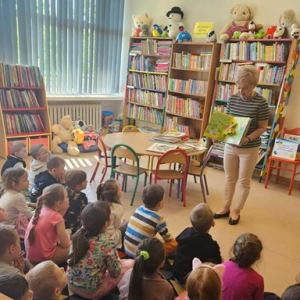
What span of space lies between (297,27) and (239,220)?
2542 mm

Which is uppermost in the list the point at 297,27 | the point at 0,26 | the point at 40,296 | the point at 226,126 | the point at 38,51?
the point at 297,27

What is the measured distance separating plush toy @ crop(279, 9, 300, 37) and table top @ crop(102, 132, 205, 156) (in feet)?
6.74

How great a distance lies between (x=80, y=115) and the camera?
5633mm

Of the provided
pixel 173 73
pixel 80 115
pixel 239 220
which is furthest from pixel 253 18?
pixel 80 115

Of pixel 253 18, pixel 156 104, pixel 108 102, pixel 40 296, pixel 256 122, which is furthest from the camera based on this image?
pixel 108 102

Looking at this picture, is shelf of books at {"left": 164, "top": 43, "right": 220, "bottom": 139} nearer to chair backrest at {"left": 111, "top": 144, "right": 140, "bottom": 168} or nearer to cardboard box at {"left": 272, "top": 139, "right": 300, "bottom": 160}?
cardboard box at {"left": 272, "top": 139, "right": 300, "bottom": 160}

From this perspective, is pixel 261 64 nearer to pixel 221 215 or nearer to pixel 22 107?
pixel 221 215

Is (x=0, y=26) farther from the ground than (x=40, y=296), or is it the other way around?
(x=0, y=26)

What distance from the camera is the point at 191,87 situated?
4879 mm

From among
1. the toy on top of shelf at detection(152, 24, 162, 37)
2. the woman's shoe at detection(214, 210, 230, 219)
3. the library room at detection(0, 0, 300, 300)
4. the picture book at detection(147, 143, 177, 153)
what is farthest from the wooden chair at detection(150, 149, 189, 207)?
the toy on top of shelf at detection(152, 24, 162, 37)

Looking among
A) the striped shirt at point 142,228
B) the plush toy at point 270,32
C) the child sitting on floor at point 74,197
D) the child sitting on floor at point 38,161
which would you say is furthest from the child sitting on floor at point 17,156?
the plush toy at point 270,32

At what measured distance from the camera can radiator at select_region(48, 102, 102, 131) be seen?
17.4ft

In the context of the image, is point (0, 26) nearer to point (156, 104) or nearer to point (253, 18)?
point (156, 104)

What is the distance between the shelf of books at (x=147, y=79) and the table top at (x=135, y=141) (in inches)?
62.0
